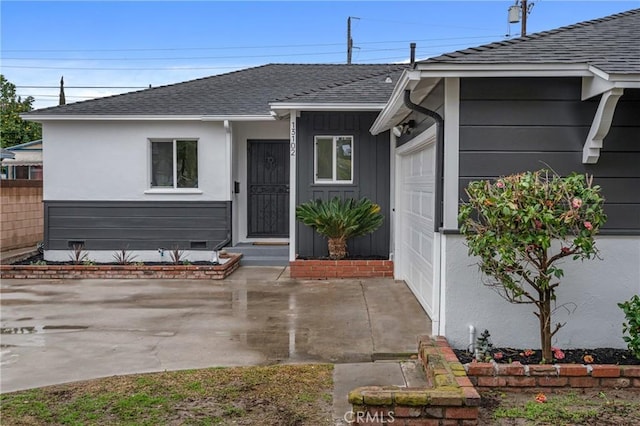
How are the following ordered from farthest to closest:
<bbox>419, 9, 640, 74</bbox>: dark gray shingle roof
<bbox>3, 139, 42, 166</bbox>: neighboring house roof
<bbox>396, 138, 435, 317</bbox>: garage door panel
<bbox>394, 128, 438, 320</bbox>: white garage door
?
1. <bbox>3, 139, 42, 166</bbox>: neighboring house roof
2. <bbox>396, 138, 435, 317</bbox>: garage door panel
3. <bbox>394, 128, 438, 320</bbox>: white garage door
4. <bbox>419, 9, 640, 74</bbox>: dark gray shingle roof

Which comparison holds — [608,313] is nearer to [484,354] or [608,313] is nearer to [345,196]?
[484,354]

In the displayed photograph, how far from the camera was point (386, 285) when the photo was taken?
896 centimetres

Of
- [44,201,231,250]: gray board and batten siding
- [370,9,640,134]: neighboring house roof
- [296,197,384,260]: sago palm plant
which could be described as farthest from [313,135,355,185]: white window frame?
[370,9,640,134]: neighboring house roof

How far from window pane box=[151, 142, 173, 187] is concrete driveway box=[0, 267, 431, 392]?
282cm

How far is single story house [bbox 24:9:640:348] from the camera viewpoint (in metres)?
4.98

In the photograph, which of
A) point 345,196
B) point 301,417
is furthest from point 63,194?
point 301,417

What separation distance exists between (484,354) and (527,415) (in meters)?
0.84

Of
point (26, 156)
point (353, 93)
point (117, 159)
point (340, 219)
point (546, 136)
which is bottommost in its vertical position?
point (340, 219)

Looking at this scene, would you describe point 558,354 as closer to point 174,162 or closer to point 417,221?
point 417,221

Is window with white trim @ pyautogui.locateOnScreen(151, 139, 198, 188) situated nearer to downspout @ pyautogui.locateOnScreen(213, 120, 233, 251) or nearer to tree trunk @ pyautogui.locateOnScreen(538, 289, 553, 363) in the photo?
downspout @ pyautogui.locateOnScreen(213, 120, 233, 251)

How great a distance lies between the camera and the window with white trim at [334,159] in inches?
408

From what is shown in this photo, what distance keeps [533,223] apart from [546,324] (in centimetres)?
94

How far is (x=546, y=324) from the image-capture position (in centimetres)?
460

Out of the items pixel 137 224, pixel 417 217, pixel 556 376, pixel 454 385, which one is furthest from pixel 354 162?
pixel 454 385
